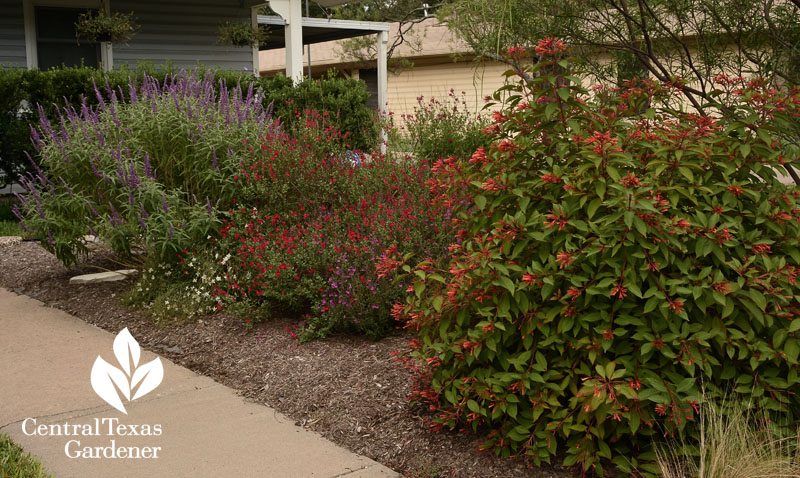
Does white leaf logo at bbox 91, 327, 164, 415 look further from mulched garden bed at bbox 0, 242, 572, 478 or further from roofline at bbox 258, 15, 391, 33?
roofline at bbox 258, 15, 391, 33

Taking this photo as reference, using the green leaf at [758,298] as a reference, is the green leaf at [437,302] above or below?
below

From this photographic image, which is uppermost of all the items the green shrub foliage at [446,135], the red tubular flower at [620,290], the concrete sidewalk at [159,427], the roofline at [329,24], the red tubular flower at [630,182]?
the roofline at [329,24]

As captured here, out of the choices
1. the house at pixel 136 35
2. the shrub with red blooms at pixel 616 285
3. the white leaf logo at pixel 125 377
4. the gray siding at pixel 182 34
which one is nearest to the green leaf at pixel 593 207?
the shrub with red blooms at pixel 616 285

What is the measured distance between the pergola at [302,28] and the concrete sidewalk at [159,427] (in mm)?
10364

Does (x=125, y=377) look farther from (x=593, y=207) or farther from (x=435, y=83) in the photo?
(x=435, y=83)

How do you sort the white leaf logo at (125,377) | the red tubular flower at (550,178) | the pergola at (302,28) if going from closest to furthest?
1. the red tubular flower at (550,178)
2. the white leaf logo at (125,377)
3. the pergola at (302,28)

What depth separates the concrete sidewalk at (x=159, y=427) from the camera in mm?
3562

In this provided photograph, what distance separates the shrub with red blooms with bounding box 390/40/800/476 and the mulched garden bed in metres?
0.19

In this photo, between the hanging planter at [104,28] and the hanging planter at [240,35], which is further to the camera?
the hanging planter at [240,35]

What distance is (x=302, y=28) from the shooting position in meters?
17.5

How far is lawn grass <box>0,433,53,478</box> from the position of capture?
306 centimetres

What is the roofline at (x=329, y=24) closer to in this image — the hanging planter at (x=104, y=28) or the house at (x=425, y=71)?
the hanging planter at (x=104, y=28)

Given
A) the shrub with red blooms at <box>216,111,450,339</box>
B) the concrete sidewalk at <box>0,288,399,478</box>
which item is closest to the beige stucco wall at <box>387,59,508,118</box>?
the shrub with red blooms at <box>216,111,450,339</box>

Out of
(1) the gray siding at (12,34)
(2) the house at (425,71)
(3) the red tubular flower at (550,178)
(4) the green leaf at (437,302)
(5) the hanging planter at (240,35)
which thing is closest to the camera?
(3) the red tubular flower at (550,178)
